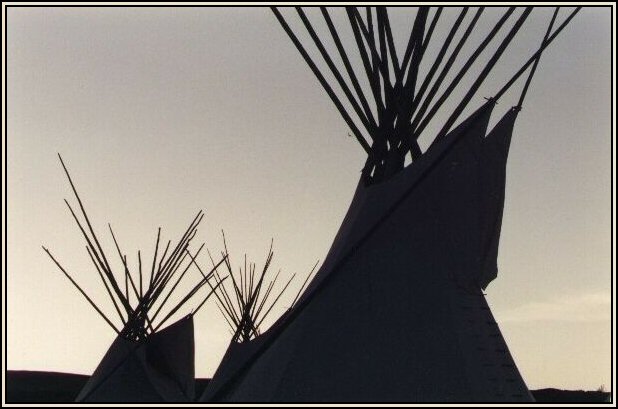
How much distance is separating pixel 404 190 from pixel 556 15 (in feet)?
5.63

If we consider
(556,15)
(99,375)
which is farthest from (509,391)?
(99,375)

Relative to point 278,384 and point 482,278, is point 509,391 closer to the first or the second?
point 482,278

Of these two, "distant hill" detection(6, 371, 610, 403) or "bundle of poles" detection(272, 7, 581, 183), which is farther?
"distant hill" detection(6, 371, 610, 403)

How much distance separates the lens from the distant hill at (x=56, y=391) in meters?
11.3

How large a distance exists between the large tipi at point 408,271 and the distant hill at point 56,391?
262 centimetres

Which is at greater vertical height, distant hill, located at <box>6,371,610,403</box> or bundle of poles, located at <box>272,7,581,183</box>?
bundle of poles, located at <box>272,7,581,183</box>

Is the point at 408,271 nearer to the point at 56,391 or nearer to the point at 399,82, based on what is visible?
the point at 399,82

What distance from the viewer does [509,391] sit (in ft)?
17.7

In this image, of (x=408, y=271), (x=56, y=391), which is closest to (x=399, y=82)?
(x=408, y=271)

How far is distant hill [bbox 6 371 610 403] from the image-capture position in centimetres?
1131

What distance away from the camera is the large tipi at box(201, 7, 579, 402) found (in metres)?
5.33

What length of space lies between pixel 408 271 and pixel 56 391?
9.96 metres

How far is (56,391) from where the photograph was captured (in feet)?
45.8

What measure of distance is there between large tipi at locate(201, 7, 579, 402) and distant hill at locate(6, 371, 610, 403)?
2621 millimetres
